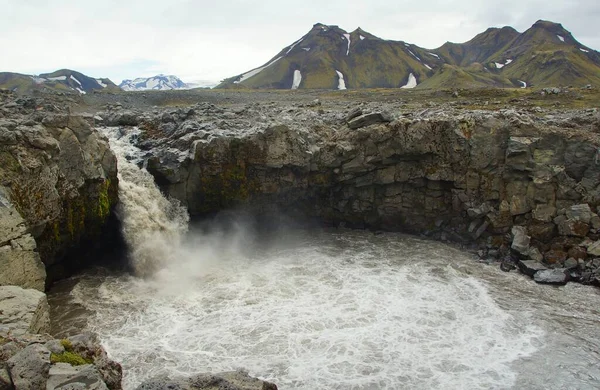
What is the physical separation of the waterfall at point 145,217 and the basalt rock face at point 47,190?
1.30m

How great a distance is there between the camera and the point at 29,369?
10703mm

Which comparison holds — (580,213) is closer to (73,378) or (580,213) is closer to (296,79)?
(73,378)

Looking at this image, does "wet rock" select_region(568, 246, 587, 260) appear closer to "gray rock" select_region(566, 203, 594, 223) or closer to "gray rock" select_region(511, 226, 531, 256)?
"gray rock" select_region(566, 203, 594, 223)

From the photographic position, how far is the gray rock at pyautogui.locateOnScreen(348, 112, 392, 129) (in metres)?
34.2

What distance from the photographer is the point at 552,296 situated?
25.6m

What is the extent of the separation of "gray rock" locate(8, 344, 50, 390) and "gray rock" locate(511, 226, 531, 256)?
28924 millimetres

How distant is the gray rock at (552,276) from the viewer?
27.1 m

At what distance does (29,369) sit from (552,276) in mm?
28296

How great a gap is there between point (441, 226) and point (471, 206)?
307cm

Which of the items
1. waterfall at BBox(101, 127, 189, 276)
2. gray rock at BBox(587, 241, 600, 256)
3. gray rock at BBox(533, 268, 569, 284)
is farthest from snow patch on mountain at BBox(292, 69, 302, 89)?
gray rock at BBox(533, 268, 569, 284)

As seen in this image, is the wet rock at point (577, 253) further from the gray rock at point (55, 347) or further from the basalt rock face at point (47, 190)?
the basalt rock face at point (47, 190)

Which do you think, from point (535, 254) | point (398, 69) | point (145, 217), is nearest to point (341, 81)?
point (398, 69)

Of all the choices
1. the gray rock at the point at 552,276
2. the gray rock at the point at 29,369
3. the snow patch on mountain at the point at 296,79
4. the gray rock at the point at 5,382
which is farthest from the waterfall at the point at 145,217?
the snow patch on mountain at the point at 296,79

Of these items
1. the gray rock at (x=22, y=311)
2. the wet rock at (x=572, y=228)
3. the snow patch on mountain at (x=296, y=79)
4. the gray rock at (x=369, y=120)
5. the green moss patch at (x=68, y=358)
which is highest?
the snow patch on mountain at (x=296, y=79)
